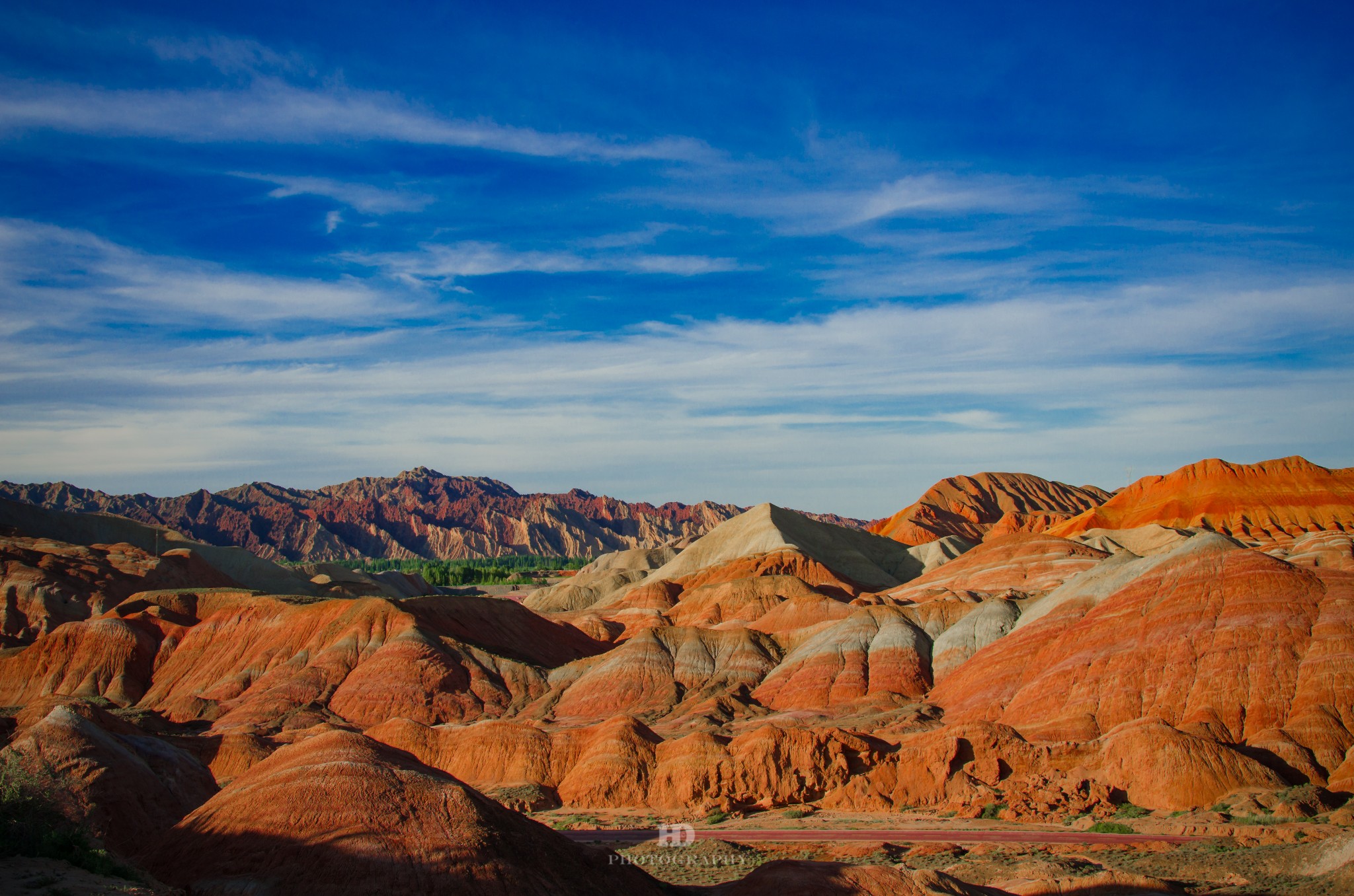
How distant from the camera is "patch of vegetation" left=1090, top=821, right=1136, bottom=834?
3262 cm

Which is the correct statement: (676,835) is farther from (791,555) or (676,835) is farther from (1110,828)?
(791,555)

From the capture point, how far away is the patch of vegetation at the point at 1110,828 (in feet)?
107

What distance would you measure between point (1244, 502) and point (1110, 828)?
123 m

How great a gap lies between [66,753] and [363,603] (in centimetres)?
4444

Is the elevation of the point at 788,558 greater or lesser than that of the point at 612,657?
greater

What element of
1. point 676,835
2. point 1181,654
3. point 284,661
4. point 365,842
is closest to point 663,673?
point 284,661

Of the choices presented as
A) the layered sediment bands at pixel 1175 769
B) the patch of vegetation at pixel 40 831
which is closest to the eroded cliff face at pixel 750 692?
the layered sediment bands at pixel 1175 769

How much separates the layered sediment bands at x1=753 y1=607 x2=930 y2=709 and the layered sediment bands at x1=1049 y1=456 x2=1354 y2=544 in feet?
261

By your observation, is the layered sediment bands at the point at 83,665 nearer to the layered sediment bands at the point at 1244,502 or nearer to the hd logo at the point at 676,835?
the hd logo at the point at 676,835

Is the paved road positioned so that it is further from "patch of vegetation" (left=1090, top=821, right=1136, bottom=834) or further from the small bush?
the small bush

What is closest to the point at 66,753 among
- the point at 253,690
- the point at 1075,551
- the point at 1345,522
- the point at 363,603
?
the point at 253,690

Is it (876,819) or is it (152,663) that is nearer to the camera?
(876,819)

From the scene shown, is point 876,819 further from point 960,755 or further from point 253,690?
point 253,690

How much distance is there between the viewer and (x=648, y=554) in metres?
162
